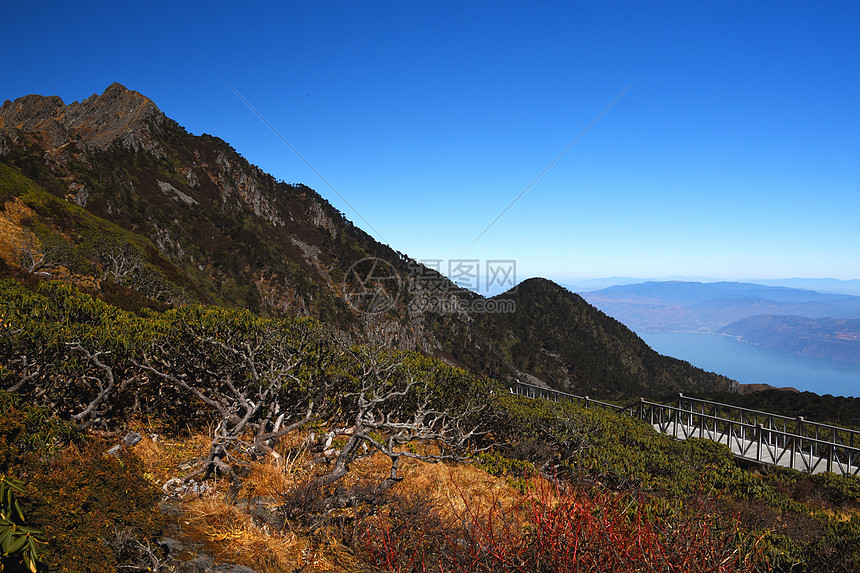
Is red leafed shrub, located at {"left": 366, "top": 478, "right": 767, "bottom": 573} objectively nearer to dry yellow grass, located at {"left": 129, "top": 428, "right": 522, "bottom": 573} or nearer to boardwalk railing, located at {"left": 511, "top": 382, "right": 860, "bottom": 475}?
dry yellow grass, located at {"left": 129, "top": 428, "right": 522, "bottom": 573}

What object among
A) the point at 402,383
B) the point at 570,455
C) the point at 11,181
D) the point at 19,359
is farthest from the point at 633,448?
the point at 11,181

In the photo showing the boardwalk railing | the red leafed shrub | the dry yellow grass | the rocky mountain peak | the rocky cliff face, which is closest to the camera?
the red leafed shrub

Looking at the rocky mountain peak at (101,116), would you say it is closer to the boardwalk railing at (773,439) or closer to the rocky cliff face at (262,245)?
the rocky cliff face at (262,245)

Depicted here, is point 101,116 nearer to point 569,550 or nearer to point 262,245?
point 262,245

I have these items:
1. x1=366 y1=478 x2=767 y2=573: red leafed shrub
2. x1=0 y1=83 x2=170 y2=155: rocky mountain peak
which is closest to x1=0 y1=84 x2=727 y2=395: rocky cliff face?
x1=0 y1=83 x2=170 y2=155: rocky mountain peak

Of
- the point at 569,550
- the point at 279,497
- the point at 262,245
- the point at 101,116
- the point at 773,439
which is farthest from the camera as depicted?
the point at 101,116

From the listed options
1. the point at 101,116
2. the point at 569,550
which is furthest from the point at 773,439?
the point at 101,116

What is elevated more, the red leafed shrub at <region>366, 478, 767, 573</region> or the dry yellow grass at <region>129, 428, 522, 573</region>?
the red leafed shrub at <region>366, 478, 767, 573</region>

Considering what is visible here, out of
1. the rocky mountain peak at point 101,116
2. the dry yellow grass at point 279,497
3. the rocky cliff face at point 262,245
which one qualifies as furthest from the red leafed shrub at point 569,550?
the rocky mountain peak at point 101,116
